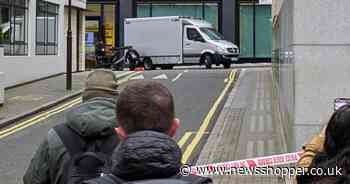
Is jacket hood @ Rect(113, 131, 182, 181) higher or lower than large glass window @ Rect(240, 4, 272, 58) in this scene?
lower

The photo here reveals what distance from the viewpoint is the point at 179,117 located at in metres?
17.0

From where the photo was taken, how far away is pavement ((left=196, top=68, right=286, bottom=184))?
11223 mm

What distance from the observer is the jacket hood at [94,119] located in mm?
3730

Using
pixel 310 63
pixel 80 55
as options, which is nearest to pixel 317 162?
pixel 310 63

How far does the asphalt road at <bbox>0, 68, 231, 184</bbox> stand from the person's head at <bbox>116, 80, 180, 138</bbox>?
24.6 feet

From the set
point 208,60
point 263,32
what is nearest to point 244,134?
point 208,60

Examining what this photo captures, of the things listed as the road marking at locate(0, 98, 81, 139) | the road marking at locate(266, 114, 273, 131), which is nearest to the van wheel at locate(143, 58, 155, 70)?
the road marking at locate(0, 98, 81, 139)

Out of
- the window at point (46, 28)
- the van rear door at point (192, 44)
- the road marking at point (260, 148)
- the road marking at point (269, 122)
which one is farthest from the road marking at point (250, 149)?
the van rear door at point (192, 44)

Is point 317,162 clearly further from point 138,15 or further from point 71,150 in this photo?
point 138,15

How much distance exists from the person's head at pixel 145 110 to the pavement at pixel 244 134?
266 inches

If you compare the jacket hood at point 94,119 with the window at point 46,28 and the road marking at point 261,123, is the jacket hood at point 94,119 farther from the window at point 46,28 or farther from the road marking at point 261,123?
the window at point 46,28

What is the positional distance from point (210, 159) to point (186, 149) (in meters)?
1.29

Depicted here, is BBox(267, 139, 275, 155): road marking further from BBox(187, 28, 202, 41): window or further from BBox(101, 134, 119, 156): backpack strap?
BBox(187, 28, 202, 41): window

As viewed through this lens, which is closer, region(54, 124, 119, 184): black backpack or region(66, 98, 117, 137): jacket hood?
region(54, 124, 119, 184): black backpack
